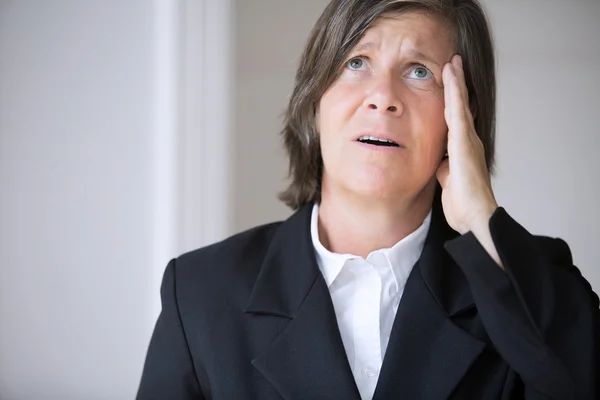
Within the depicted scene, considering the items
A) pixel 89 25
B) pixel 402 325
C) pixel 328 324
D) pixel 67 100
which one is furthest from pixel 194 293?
pixel 89 25

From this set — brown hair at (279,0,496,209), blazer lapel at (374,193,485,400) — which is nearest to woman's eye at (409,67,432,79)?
brown hair at (279,0,496,209)

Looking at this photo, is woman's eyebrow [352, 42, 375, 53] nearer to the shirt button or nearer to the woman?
the woman

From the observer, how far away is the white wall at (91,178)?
1686 mm

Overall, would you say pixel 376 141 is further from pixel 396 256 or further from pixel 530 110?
pixel 530 110

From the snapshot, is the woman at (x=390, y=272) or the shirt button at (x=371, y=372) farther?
the shirt button at (x=371, y=372)

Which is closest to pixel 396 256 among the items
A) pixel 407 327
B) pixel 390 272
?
pixel 390 272

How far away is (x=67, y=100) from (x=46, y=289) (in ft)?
1.50

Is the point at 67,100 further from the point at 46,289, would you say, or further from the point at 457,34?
the point at 457,34

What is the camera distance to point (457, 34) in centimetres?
139

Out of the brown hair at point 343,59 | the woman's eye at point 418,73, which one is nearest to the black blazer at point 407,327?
the brown hair at point 343,59

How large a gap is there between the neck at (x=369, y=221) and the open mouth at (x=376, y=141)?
0.11 meters

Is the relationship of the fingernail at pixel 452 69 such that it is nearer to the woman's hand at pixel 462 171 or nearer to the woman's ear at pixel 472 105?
the woman's hand at pixel 462 171

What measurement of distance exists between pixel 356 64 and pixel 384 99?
0.13 m

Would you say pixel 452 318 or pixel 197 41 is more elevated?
pixel 197 41
